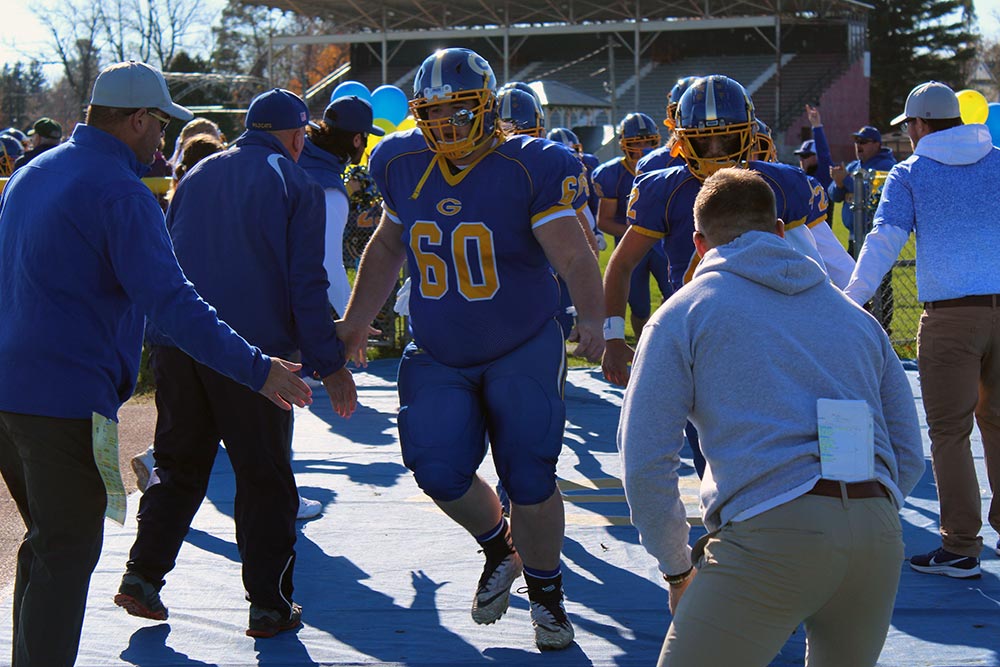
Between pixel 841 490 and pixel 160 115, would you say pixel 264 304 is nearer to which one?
pixel 160 115

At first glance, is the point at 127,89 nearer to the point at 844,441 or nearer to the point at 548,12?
the point at 844,441

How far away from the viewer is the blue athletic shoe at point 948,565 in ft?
16.1

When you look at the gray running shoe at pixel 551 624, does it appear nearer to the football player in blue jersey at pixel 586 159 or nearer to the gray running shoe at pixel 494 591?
the gray running shoe at pixel 494 591

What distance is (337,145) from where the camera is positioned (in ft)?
20.9

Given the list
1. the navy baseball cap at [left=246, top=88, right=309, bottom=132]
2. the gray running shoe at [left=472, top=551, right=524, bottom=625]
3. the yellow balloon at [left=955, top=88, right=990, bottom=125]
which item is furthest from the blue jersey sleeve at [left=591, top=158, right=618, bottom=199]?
the gray running shoe at [left=472, top=551, right=524, bottom=625]

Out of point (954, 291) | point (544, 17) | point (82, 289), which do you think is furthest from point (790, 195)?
point (544, 17)

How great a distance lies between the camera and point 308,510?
234 inches

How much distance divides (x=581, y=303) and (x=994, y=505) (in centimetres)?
212

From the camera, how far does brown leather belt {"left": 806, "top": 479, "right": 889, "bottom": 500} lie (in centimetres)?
266

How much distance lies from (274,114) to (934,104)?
2650mm

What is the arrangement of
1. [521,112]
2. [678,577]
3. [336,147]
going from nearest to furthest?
[678,577], [336,147], [521,112]

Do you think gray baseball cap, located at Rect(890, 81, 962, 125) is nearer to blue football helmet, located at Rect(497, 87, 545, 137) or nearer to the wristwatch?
blue football helmet, located at Rect(497, 87, 545, 137)

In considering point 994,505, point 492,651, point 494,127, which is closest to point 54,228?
point 494,127

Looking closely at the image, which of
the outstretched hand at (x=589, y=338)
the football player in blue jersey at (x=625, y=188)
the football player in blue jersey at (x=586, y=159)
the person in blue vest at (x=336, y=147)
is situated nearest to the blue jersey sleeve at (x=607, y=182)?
the football player in blue jersey at (x=625, y=188)
